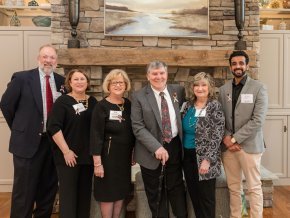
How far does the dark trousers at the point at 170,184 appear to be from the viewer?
256 cm

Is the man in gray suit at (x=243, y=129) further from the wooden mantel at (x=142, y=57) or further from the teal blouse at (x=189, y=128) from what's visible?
the wooden mantel at (x=142, y=57)

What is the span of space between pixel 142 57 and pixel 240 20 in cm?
115

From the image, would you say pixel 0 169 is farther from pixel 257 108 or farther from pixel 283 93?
pixel 283 93

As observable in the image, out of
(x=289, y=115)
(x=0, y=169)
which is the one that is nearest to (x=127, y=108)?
(x=0, y=169)

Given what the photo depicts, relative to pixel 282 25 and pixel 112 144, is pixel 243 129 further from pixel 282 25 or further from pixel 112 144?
pixel 282 25

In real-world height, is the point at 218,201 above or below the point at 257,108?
below

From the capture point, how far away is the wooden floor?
3416mm

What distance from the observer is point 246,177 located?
2777 millimetres

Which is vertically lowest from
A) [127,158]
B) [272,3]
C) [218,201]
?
[218,201]

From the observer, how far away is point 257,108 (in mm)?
2686

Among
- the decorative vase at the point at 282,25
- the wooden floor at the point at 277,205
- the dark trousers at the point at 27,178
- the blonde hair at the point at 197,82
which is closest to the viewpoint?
the blonde hair at the point at 197,82

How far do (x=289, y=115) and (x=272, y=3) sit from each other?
153cm

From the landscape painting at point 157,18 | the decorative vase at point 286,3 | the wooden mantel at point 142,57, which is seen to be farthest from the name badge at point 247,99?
the decorative vase at point 286,3

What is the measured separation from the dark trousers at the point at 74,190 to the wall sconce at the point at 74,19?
63.2 inches
